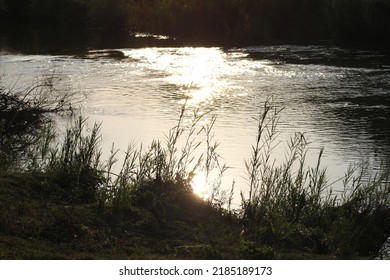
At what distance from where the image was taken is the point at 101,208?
592 centimetres

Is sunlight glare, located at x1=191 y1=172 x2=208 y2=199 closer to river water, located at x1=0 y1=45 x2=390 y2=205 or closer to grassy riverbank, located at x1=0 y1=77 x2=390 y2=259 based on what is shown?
grassy riverbank, located at x1=0 y1=77 x2=390 y2=259

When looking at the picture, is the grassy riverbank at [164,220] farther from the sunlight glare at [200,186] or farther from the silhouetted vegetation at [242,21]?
the silhouetted vegetation at [242,21]

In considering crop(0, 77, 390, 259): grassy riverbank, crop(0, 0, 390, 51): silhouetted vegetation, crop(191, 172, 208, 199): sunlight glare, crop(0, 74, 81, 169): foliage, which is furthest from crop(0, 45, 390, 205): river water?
crop(0, 0, 390, 51): silhouetted vegetation

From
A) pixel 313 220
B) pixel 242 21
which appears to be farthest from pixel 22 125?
pixel 242 21

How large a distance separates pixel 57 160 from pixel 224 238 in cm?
269

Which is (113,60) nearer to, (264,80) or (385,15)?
(264,80)

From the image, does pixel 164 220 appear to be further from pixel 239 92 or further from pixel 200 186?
pixel 239 92

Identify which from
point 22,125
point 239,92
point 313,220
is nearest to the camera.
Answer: point 313,220

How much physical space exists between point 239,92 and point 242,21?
44.5ft

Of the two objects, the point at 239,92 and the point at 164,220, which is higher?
the point at 164,220

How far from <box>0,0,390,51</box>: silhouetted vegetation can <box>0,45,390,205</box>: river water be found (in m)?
2.15

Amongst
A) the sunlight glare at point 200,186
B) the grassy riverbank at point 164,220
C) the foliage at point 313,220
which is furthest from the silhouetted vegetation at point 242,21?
the grassy riverbank at point 164,220

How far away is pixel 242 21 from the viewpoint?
2886 centimetres

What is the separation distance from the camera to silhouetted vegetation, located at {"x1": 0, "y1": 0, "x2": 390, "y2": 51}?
25.2 metres
